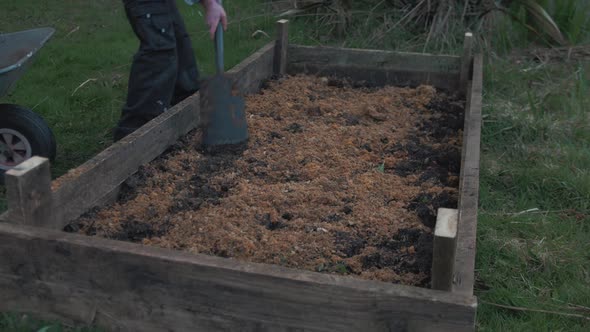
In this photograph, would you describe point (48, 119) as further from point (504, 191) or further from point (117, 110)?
point (504, 191)

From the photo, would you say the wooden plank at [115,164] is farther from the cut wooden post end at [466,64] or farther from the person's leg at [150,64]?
the cut wooden post end at [466,64]

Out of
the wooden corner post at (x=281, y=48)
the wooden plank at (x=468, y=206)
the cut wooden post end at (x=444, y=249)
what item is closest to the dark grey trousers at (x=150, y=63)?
the wooden corner post at (x=281, y=48)

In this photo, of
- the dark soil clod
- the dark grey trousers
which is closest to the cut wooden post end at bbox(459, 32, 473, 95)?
the dark soil clod

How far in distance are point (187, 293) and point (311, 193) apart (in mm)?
1123

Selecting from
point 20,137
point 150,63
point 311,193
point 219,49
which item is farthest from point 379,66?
point 20,137

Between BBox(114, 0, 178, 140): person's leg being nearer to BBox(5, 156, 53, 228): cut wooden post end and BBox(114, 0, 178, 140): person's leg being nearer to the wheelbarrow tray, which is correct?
the wheelbarrow tray

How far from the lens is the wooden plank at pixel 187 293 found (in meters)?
1.72

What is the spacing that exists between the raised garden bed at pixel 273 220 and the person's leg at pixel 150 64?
38 centimetres

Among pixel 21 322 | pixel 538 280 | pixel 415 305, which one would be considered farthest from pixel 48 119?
pixel 415 305

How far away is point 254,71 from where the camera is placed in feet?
14.1

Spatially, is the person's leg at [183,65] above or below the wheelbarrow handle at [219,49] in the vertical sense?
below

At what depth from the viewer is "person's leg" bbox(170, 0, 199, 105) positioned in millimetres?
4250

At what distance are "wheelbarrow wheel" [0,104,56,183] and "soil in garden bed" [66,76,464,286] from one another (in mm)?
687

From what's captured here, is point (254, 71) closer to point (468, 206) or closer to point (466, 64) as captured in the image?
point (466, 64)
